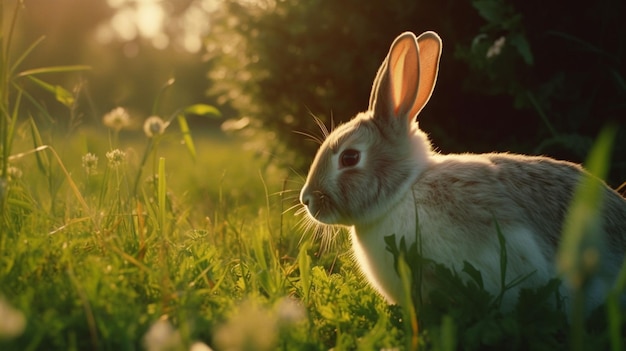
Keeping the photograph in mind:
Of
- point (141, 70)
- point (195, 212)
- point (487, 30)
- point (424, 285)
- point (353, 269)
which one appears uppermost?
point (487, 30)

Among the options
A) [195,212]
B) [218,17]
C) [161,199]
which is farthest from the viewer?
[218,17]

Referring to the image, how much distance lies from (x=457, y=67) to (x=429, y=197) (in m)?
2.92

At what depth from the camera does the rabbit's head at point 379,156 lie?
9.91 ft

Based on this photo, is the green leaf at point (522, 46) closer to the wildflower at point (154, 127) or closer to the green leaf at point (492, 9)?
the green leaf at point (492, 9)

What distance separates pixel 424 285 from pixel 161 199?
1.14 m

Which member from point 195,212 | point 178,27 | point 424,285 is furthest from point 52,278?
point 178,27

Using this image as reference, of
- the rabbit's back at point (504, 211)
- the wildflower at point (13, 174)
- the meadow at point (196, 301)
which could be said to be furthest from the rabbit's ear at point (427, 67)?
the wildflower at point (13, 174)

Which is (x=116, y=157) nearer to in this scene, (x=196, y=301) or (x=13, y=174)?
(x=13, y=174)

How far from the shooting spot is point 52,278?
2.34 meters

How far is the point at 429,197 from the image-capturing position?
2865 millimetres

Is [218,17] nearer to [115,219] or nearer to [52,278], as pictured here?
[115,219]

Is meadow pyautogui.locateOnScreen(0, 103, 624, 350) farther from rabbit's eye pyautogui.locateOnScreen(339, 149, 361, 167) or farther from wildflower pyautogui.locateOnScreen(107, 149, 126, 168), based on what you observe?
rabbit's eye pyautogui.locateOnScreen(339, 149, 361, 167)

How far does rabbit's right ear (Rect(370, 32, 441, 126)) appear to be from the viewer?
3.06 m

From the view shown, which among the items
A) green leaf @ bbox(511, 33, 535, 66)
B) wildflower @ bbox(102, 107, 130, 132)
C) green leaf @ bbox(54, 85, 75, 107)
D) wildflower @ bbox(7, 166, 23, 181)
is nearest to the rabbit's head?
wildflower @ bbox(102, 107, 130, 132)
